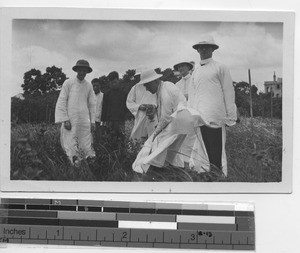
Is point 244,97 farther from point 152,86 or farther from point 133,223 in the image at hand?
point 133,223

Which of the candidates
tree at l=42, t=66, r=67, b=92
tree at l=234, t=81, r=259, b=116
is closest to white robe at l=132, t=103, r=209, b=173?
tree at l=234, t=81, r=259, b=116

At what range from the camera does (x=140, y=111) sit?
1.17 meters

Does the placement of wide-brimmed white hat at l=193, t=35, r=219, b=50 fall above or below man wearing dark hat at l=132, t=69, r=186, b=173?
above

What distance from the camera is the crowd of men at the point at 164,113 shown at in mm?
1161

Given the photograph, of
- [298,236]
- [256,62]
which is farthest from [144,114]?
[298,236]

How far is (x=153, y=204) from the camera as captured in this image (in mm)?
1167

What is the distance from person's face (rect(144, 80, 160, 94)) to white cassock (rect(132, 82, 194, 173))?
0.01 meters

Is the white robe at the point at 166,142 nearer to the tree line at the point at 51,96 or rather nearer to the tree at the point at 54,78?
the tree line at the point at 51,96

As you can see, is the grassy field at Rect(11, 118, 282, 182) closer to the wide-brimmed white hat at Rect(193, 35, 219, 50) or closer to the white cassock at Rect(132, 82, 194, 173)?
the white cassock at Rect(132, 82, 194, 173)

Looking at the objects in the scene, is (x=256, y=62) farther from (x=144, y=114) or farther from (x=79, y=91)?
(x=79, y=91)

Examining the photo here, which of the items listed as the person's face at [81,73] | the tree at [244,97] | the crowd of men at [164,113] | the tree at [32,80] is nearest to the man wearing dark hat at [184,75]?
the crowd of men at [164,113]

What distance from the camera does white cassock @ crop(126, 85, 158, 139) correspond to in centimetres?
117

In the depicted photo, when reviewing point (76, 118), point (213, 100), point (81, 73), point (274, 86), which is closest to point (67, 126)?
point (76, 118)

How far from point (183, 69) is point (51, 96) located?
323 mm
